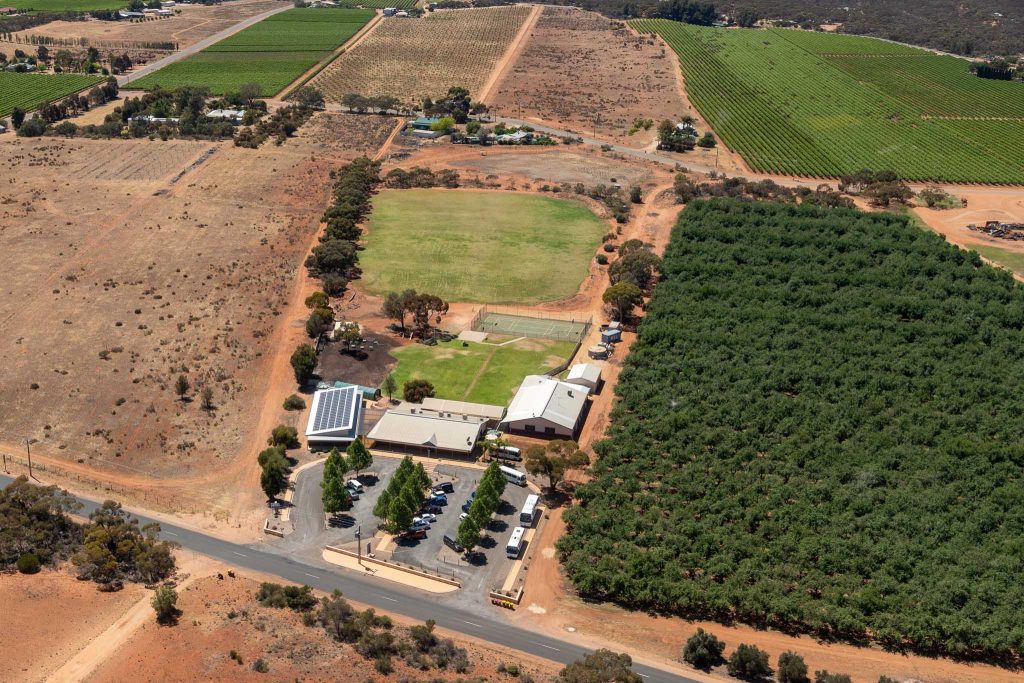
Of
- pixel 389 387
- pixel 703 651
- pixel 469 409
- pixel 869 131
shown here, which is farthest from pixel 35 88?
pixel 703 651

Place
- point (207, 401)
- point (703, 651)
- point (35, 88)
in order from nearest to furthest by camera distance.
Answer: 1. point (703, 651)
2. point (207, 401)
3. point (35, 88)

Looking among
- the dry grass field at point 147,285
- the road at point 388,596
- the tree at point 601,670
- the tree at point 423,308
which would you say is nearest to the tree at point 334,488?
the road at point 388,596

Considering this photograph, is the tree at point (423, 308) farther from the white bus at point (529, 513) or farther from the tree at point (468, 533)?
the tree at point (468, 533)

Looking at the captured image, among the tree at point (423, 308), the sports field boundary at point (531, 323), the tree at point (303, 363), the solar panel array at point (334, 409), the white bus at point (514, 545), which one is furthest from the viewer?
the sports field boundary at point (531, 323)

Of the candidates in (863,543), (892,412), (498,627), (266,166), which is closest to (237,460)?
(498,627)

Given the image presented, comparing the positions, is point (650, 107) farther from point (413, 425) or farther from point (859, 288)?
point (413, 425)

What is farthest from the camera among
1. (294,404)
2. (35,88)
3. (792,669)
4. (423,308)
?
(35,88)

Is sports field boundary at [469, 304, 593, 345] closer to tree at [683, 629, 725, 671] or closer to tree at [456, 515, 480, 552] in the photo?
tree at [456, 515, 480, 552]

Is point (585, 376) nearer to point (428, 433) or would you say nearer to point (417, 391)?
point (417, 391)
